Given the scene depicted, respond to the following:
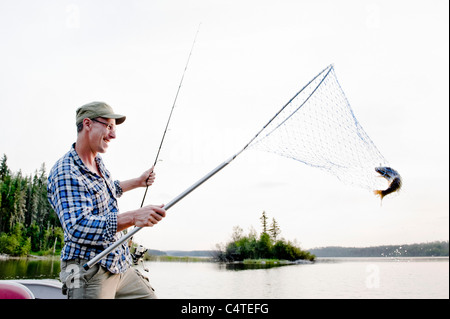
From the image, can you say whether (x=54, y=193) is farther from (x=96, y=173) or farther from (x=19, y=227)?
(x=19, y=227)

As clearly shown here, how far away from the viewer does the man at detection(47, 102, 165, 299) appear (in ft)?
7.46

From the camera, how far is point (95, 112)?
258cm

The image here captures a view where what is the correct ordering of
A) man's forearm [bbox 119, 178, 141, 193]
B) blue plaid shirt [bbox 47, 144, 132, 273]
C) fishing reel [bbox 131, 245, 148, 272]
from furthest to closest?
fishing reel [bbox 131, 245, 148, 272]
man's forearm [bbox 119, 178, 141, 193]
blue plaid shirt [bbox 47, 144, 132, 273]

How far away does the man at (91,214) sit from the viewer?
2.27m

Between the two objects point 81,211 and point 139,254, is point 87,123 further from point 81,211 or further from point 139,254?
point 139,254

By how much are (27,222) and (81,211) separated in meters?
58.1

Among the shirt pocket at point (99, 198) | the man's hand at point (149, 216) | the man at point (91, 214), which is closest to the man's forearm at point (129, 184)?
the man at point (91, 214)

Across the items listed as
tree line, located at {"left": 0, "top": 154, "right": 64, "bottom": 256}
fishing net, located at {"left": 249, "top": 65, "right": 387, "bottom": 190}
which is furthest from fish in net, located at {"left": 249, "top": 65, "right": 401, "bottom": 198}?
tree line, located at {"left": 0, "top": 154, "right": 64, "bottom": 256}

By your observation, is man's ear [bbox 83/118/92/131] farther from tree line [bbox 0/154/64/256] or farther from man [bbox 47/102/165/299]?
tree line [bbox 0/154/64/256]

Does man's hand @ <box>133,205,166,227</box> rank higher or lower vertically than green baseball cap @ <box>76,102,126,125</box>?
lower

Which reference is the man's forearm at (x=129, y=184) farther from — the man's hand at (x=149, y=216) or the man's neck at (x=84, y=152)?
the man's hand at (x=149, y=216)

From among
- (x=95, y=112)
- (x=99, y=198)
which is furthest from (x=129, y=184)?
(x=95, y=112)

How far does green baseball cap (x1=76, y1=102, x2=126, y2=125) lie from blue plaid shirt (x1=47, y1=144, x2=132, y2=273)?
24cm
